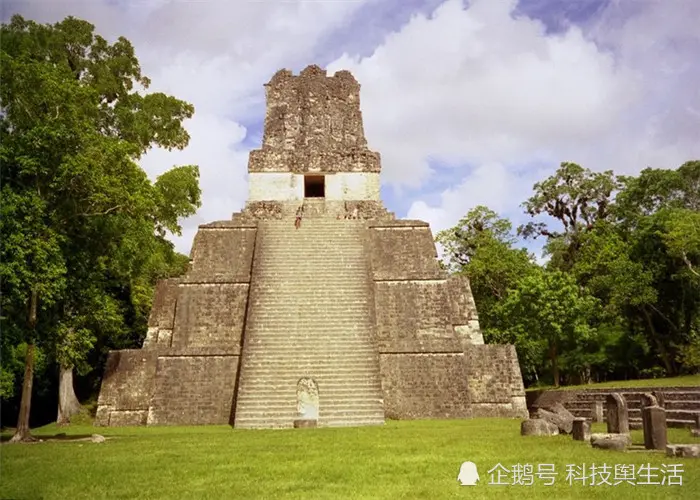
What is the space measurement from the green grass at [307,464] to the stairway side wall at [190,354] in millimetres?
2914

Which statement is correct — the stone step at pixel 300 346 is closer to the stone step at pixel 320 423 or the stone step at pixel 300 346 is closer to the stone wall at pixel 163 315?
the stone step at pixel 320 423

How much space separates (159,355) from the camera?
43.5 ft

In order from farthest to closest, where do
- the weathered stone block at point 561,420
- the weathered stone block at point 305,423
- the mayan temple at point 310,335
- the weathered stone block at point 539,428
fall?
the mayan temple at point 310,335, the weathered stone block at point 305,423, the weathered stone block at point 561,420, the weathered stone block at point 539,428

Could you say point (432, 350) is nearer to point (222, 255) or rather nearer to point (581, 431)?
point (581, 431)

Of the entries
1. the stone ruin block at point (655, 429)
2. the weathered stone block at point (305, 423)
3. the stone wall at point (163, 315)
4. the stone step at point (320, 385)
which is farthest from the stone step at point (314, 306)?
the stone ruin block at point (655, 429)

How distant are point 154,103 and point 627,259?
15.6m

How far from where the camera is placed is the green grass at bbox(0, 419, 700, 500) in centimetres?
499

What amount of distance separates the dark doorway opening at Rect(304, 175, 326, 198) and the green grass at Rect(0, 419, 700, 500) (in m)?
10.7

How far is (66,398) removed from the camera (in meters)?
15.9

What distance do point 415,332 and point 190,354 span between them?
15.5 ft

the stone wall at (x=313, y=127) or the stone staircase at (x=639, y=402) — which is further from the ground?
the stone wall at (x=313, y=127)

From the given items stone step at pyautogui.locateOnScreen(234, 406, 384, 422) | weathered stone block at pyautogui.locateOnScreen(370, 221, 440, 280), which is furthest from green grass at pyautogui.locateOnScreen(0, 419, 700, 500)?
weathered stone block at pyautogui.locateOnScreen(370, 221, 440, 280)

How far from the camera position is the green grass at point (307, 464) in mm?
4988

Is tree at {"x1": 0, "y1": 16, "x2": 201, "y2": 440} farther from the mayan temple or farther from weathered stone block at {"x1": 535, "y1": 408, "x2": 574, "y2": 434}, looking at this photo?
weathered stone block at {"x1": 535, "y1": 408, "x2": 574, "y2": 434}
